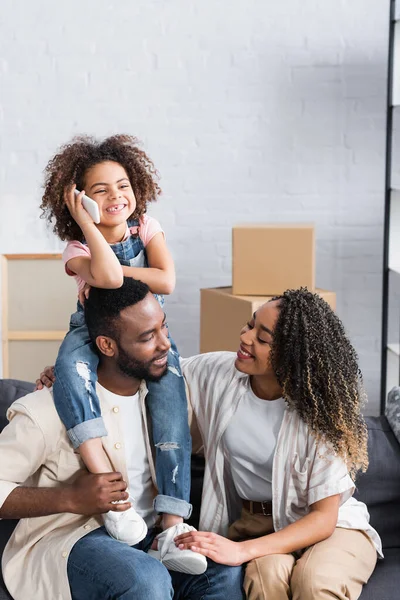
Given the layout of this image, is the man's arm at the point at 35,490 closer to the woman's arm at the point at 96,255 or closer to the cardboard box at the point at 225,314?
the woman's arm at the point at 96,255

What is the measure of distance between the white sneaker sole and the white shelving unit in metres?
2.24

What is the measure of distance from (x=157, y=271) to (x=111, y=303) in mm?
172

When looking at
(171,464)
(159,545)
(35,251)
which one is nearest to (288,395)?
(171,464)

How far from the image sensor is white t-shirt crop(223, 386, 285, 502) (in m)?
2.17

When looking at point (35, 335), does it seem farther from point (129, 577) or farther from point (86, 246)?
point (129, 577)

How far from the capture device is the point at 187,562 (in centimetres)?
198

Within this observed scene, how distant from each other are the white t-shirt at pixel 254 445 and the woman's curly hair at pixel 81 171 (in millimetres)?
604

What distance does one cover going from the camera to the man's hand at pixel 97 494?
2033mm

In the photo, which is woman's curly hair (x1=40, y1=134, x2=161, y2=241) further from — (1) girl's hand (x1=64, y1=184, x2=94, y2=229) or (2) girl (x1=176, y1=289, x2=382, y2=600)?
(2) girl (x1=176, y1=289, x2=382, y2=600)

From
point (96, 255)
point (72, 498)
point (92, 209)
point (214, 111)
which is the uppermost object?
point (214, 111)

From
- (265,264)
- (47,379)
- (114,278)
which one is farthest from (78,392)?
(265,264)

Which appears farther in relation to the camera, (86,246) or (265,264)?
(265,264)

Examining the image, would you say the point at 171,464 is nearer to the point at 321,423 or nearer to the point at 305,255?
the point at 321,423

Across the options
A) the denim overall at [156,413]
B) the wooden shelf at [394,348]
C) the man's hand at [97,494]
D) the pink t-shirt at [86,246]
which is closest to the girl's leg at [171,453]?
the denim overall at [156,413]
